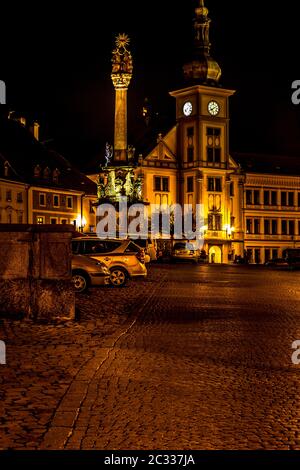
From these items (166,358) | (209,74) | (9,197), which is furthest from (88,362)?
(209,74)

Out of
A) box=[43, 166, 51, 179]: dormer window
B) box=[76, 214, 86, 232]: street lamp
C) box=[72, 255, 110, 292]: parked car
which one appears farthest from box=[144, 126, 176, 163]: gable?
box=[72, 255, 110, 292]: parked car

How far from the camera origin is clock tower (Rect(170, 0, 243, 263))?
3524 inches

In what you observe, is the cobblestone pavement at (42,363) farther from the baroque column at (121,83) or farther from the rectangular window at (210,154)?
the rectangular window at (210,154)

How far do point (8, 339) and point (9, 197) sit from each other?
2453 inches

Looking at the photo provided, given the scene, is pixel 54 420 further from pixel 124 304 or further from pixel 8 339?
pixel 124 304

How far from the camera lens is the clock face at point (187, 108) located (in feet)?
297

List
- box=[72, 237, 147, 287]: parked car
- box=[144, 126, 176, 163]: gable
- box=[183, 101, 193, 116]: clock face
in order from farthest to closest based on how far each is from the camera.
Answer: box=[183, 101, 193, 116]: clock face, box=[144, 126, 176, 163]: gable, box=[72, 237, 147, 287]: parked car

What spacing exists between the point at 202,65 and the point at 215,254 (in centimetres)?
1912

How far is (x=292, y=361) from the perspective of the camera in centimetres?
1165

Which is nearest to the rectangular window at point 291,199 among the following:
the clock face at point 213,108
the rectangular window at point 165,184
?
the clock face at point 213,108

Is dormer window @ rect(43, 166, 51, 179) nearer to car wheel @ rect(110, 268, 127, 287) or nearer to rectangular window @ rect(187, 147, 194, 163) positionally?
rectangular window @ rect(187, 147, 194, 163)

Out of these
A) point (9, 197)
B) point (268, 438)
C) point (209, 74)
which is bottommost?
point (268, 438)

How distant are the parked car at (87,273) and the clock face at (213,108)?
66.1 m

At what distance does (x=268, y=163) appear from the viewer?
342ft
